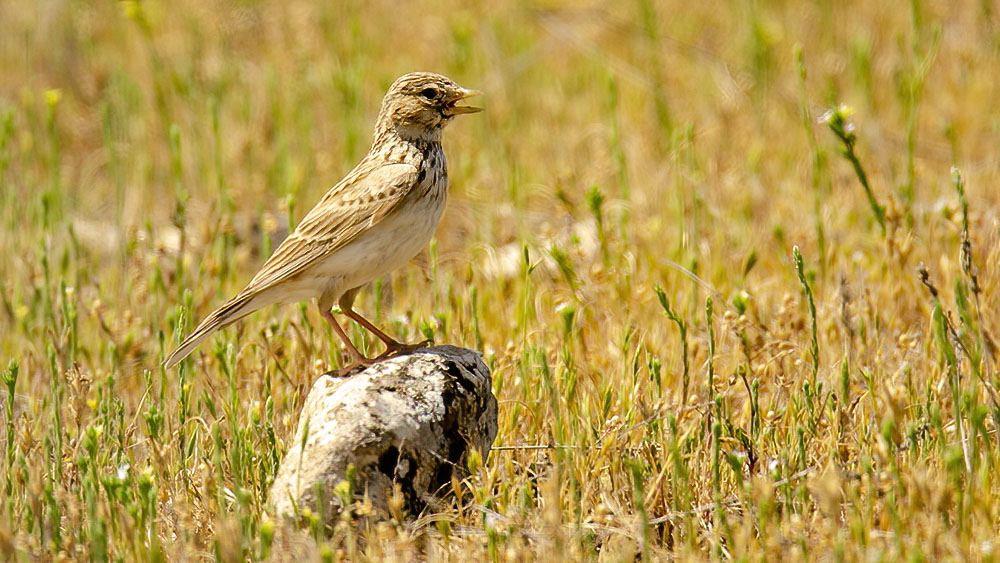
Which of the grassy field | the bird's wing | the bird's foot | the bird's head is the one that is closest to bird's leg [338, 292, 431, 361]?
the bird's foot

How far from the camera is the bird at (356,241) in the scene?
4.85 m

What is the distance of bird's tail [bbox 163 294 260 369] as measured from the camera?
475 cm

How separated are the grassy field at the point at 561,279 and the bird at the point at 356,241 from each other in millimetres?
232

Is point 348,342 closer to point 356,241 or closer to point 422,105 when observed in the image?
point 356,241

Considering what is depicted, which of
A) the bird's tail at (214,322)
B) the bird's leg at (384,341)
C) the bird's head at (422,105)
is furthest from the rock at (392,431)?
the bird's head at (422,105)

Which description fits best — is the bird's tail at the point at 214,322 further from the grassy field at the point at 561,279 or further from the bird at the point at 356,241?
the grassy field at the point at 561,279

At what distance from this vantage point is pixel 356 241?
4898 millimetres

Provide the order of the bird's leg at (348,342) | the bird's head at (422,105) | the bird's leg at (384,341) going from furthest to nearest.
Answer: the bird's head at (422,105), the bird's leg at (384,341), the bird's leg at (348,342)

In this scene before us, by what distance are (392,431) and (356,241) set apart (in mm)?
1056

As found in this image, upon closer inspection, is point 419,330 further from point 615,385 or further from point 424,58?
point 424,58

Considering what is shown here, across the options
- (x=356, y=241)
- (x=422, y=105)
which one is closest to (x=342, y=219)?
(x=356, y=241)

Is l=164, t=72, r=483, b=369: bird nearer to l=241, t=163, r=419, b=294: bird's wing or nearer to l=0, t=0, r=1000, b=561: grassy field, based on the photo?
l=241, t=163, r=419, b=294: bird's wing

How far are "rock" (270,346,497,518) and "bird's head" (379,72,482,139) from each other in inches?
46.4

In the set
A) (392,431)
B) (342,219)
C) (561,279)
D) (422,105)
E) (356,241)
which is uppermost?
(422,105)
